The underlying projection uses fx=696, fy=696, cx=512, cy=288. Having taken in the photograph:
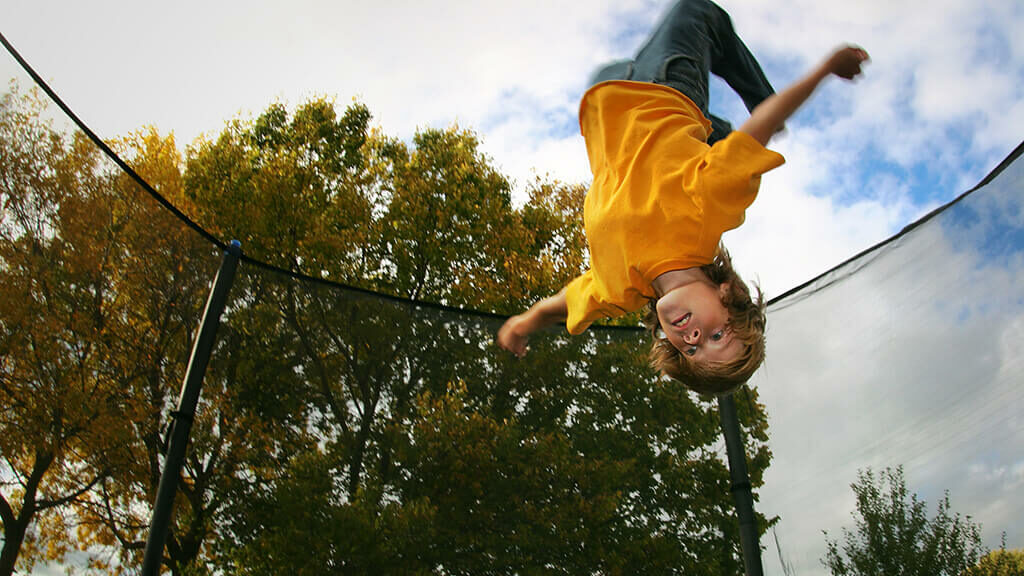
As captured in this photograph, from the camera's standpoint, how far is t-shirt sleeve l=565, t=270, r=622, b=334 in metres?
1.25

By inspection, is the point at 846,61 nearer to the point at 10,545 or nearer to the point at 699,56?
the point at 699,56

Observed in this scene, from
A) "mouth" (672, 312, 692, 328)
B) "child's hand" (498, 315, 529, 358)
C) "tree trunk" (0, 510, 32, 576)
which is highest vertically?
"child's hand" (498, 315, 529, 358)

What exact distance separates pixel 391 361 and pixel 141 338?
0.65 meters

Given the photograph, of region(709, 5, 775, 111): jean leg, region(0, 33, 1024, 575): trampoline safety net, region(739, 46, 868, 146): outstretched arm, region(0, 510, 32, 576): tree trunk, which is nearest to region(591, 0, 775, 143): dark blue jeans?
region(709, 5, 775, 111): jean leg

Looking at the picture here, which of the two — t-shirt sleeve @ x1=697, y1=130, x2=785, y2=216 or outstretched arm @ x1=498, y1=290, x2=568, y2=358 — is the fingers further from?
outstretched arm @ x1=498, y1=290, x2=568, y2=358

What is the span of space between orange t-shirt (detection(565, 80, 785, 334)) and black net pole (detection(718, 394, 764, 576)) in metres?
1.06

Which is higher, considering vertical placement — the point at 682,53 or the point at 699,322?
the point at 682,53

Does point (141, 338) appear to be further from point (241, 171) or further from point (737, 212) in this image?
point (241, 171)

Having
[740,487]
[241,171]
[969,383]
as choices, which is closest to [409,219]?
[241,171]

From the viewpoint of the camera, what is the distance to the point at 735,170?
3.20 feet

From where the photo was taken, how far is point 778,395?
2152mm

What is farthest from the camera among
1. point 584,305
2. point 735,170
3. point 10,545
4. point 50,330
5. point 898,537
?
point 898,537

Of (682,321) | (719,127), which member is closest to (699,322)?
(682,321)

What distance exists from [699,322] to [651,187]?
239 mm
